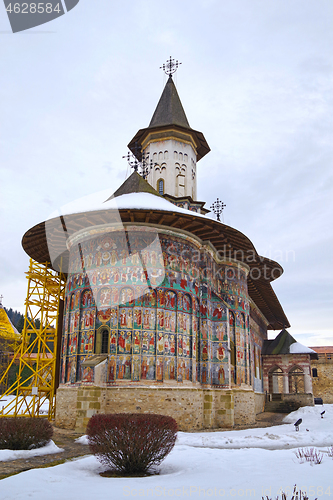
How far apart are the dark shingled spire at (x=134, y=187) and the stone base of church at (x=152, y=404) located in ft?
27.2

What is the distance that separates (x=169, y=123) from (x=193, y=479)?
64.9 feet

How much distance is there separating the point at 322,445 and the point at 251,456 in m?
3.81

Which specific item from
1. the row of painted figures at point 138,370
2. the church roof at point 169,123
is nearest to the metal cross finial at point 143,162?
the church roof at point 169,123

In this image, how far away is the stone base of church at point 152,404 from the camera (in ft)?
46.6

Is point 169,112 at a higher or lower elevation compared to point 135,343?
higher

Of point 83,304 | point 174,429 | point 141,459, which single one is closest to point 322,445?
point 174,429

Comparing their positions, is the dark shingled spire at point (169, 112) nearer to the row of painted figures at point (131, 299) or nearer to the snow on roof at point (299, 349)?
the row of painted figures at point (131, 299)

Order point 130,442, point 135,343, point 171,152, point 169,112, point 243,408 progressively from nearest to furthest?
point 130,442 < point 135,343 < point 243,408 < point 171,152 < point 169,112

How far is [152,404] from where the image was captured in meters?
14.6

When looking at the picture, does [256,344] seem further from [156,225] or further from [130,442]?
[130,442]

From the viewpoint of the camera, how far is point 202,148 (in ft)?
84.0

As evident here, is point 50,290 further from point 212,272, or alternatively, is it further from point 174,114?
point 174,114

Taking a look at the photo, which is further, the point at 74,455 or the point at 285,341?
the point at 285,341

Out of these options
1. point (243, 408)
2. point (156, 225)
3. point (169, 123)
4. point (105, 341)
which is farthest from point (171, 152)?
point (243, 408)
